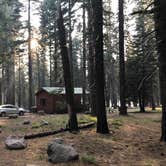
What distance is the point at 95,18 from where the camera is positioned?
585 inches

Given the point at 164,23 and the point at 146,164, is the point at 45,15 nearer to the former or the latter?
the point at 164,23

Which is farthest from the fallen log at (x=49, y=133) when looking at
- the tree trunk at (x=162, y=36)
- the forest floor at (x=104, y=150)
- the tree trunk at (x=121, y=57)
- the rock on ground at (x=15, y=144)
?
the tree trunk at (x=121, y=57)

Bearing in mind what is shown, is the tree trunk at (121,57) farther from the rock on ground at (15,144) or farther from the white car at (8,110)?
the white car at (8,110)

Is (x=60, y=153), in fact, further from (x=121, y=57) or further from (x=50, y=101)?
(x=50, y=101)

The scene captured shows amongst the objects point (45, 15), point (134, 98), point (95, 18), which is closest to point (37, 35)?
point (45, 15)

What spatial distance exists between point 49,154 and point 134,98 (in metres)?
29.5

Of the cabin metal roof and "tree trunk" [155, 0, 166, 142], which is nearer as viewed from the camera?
"tree trunk" [155, 0, 166, 142]

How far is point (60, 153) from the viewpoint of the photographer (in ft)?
32.1

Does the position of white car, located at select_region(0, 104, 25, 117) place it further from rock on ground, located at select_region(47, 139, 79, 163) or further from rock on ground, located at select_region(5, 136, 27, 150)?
rock on ground, located at select_region(47, 139, 79, 163)

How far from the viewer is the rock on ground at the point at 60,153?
9.68 metres

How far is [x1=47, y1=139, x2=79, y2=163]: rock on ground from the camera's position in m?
9.68

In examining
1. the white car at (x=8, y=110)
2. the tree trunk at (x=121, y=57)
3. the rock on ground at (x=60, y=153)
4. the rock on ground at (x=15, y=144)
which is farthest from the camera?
the white car at (x=8, y=110)

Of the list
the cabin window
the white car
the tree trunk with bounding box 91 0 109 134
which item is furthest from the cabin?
the tree trunk with bounding box 91 0 109 134

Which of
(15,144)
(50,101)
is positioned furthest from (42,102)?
(15,144)
